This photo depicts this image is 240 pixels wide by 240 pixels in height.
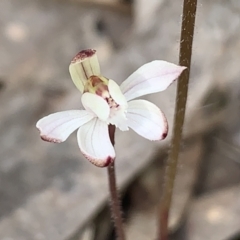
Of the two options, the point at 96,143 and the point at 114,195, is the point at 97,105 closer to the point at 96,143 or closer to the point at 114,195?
the point at 96,143

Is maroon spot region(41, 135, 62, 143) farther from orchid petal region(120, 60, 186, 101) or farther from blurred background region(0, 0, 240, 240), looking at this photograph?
blurred background region(0, 0, 240, 240)

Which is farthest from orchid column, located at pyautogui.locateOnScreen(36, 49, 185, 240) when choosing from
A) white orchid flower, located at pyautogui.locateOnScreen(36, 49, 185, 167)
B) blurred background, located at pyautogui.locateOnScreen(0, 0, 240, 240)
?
blurred background, located at pyautogui.locateOnScreen(0, 0, 240, 240)

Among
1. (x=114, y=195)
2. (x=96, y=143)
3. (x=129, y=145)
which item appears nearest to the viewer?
(x=96, y=143)

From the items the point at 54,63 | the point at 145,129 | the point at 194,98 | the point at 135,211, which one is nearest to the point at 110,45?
the point at 54,63

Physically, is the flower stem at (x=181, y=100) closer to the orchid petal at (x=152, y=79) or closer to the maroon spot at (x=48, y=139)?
the orchid petal at (x=152, y=79)

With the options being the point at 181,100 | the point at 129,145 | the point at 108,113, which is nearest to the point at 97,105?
the point at 108,113

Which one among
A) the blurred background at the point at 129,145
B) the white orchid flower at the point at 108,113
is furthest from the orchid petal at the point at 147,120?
the blurred background at the point at 129,145
